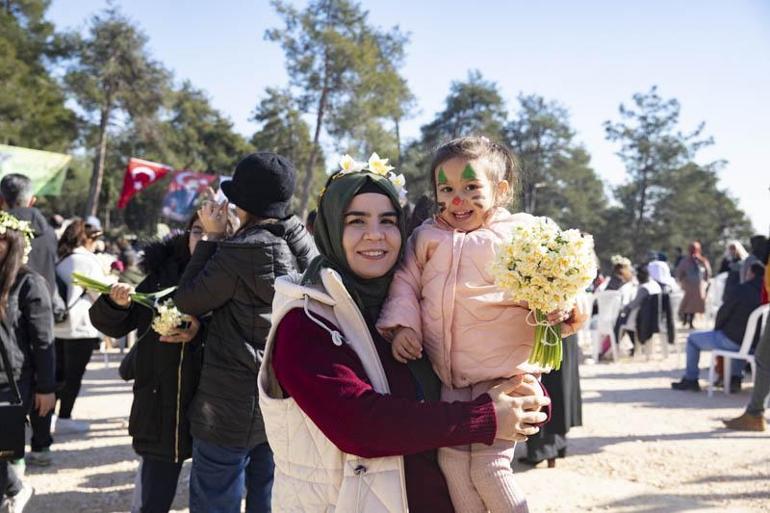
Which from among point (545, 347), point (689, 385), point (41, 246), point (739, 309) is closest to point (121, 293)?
point (545, 347)

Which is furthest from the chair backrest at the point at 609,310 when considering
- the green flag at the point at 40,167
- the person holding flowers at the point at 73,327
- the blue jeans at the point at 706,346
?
the green flag at the point at 40,167

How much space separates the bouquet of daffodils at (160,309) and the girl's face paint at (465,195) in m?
1.64

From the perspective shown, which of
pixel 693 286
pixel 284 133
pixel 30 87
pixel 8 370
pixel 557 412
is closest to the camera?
pixel 8 370

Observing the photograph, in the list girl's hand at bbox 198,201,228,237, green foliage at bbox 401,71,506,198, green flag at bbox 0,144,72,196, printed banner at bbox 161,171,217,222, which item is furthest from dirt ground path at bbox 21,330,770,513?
green foliage at bbox 401,71,506,198

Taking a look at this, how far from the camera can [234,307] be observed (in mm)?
3346

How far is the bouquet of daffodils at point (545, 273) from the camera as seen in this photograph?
212 centimetres

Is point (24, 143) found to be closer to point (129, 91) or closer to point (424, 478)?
point (129, 91)

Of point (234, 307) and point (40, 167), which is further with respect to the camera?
point (40, 167)

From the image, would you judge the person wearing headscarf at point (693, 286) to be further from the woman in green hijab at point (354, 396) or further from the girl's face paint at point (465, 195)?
the woman in green hijab at point (354, 396)

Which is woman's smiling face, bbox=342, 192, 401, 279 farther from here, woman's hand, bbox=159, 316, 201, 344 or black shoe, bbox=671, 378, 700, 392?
black shoe, bbox=671, 378, 700, 392

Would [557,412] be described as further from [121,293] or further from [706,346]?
[706,346]

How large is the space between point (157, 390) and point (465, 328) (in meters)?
2.02

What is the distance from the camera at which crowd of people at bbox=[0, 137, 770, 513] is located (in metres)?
1.89

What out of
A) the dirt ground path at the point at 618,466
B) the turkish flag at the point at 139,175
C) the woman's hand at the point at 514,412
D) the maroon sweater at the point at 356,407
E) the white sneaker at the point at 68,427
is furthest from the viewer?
the turkish flag at the point at 139,175
